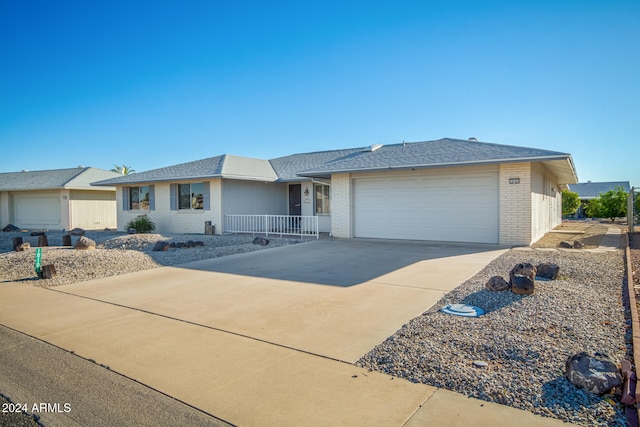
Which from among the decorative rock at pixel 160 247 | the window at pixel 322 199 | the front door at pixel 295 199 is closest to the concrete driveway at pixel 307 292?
the decorative rock at pixel 160 247

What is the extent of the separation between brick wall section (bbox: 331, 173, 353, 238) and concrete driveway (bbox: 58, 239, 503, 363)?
3890 millimetres

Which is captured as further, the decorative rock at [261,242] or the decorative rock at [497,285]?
the decorative rock at [261,242]

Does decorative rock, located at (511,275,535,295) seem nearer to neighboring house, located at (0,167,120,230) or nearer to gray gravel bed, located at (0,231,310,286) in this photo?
gray gravel bed, located at (0,231,310,286)

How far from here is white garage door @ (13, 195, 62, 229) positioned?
25.7 m

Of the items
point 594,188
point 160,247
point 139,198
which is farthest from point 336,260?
point 594,188

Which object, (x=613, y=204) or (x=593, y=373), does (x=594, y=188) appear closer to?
(x=613, y=204)

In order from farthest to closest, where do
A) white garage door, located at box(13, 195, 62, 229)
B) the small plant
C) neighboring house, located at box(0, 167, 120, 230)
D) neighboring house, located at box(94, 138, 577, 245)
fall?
1. white garage door, located at box(13, 195, 62, 229)
2. neighboring house, located at box(0, 167, 120, 230)
3. the small plant
4. neighboring house, located at box(94, 138, 577, 245)

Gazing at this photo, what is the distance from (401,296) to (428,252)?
5439 mm

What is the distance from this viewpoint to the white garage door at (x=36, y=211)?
25.7 metres

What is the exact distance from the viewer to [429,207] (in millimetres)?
14023

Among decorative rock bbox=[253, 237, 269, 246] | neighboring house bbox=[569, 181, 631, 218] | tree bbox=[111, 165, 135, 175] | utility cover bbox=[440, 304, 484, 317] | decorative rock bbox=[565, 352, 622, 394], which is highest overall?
tree bbox=[111, 165, 135, 175]

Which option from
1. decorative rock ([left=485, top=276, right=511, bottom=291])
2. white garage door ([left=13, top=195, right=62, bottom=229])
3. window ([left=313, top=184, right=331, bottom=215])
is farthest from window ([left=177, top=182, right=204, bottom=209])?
decorative rock ([left=485, top=276, right=511, bottom=291])

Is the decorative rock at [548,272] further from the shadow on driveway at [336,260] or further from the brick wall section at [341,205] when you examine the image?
the brick wall section at [341,205]

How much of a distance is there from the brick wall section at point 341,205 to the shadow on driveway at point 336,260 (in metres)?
1.37
